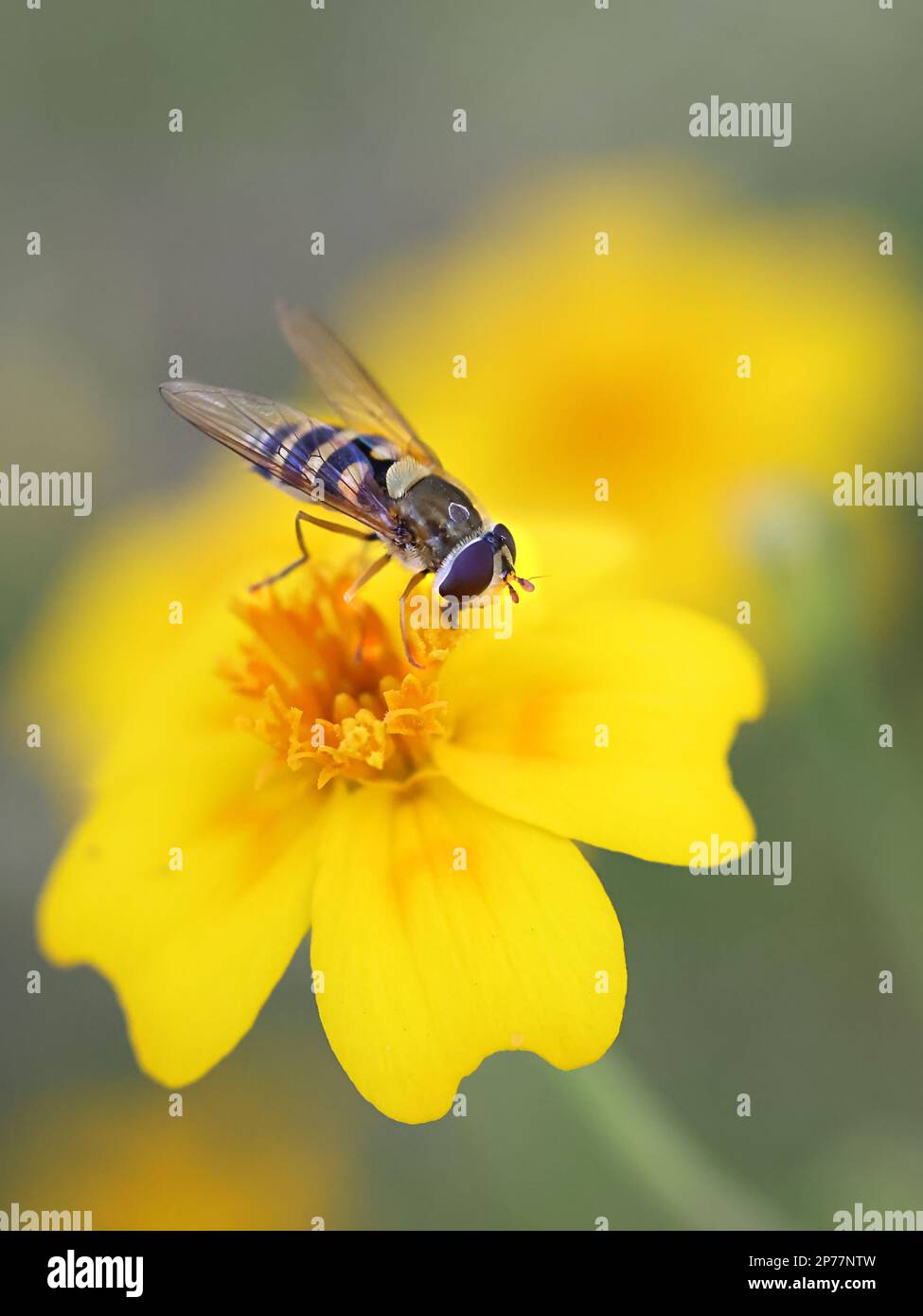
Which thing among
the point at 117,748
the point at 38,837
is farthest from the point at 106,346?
the point at 117,748

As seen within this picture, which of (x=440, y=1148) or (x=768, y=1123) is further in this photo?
(x=440, y=1148)

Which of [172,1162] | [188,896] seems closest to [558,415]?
[188,896]

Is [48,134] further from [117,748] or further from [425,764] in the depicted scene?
[425,764]

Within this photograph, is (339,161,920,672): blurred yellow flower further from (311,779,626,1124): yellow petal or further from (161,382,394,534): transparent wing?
(311,779,626,1124): yellow petal

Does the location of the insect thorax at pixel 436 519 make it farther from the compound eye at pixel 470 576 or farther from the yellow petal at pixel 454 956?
the yellow petal at pixel 454 956
